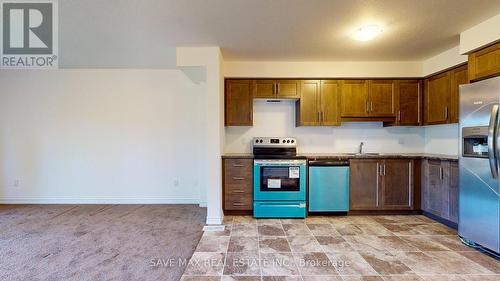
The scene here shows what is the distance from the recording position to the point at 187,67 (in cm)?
331

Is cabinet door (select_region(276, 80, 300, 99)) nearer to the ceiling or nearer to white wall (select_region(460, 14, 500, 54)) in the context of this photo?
the ceiling

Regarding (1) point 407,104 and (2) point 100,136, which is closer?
(1) point 407,104

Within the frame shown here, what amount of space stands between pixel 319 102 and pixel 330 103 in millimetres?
188

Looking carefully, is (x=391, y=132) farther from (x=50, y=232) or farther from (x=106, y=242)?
(x=50, y=232)

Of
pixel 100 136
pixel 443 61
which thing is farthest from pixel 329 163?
pixel 100 136

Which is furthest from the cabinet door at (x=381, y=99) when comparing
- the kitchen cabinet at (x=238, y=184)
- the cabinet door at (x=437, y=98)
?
the kitchen cabinet at (x=238, y=184)

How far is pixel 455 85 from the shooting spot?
3.22m

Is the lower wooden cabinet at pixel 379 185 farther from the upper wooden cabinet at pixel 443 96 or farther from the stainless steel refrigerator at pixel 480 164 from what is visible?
the stainless steel refrigerator at pixel 480 164

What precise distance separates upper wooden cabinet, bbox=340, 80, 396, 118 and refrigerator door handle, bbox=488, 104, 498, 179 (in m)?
1.58

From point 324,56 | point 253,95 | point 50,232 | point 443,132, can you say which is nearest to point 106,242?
point 50,232

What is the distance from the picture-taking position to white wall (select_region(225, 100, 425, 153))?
416cm

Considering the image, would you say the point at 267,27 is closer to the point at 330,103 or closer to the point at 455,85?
the point at 330,103

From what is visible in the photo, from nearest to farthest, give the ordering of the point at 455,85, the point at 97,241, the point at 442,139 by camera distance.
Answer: the point at 97,241 → the point at 455,85 → the point at 442,139

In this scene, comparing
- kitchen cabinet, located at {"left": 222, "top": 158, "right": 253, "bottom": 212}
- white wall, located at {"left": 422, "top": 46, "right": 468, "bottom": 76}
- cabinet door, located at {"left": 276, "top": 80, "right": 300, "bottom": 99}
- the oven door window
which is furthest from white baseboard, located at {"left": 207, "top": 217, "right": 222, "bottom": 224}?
white wall, located at {"left": 422, "top": 46, "right": 468, "bottom": 76}
